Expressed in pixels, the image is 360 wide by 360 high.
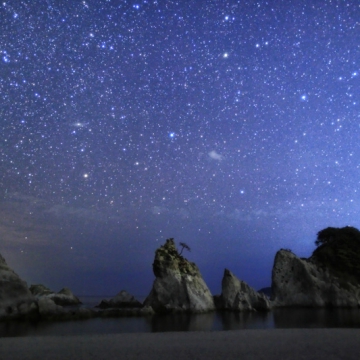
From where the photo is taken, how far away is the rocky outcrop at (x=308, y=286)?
49625 mm

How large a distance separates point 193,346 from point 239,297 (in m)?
29.5

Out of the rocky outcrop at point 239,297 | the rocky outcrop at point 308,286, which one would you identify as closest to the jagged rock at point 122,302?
the rocky outcrop at point 239,297

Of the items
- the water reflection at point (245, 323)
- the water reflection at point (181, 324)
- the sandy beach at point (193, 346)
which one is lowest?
the water reflection at point (181, 324)

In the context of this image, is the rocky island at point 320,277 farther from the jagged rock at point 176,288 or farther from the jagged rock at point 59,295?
the jagged rock at point 59,295

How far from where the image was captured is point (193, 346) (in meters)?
17.6

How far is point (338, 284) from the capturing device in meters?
50.7

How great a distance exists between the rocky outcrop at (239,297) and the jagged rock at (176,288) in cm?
260

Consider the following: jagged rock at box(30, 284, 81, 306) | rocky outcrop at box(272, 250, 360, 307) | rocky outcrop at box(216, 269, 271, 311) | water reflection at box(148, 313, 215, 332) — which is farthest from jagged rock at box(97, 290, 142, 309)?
rocky outcrop at box(272, 250, 360, 307)

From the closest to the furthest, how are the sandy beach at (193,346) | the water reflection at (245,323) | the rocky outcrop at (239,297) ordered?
the sandy beach at (193,346) → the water reflection at (245,323) → the rocky outcrop at (239,297)

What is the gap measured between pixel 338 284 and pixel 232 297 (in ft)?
59.0

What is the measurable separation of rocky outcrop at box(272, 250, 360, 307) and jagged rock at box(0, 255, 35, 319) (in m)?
36.5

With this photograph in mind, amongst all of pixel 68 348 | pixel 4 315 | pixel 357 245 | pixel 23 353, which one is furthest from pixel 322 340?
pixel 357 245

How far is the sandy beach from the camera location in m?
15.0

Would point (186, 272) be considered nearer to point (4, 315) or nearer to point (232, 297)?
point (232, 297)
